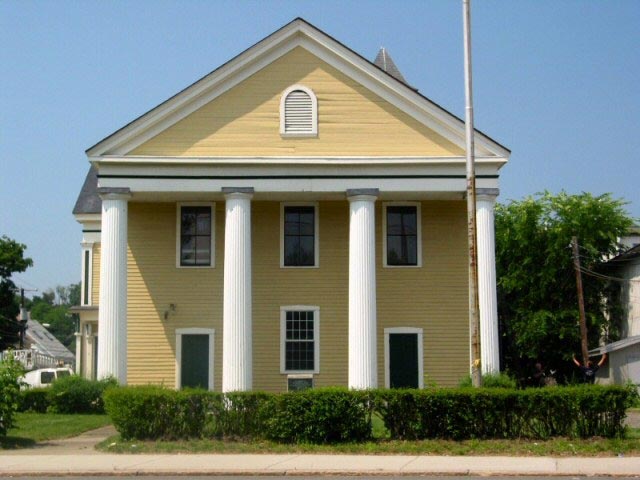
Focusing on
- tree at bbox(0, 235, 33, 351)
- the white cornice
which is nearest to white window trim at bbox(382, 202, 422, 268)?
the white cornice

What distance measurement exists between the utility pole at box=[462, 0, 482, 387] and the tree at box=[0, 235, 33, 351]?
166 feet

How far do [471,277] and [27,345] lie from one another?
91.2 metres

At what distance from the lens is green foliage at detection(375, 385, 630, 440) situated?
19.3 m

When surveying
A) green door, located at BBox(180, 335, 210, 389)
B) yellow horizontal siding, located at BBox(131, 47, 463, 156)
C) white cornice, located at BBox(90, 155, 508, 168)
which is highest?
yellow horizontal siding, located at BBox(131, 47, 463, 156)

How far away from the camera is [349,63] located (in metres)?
30.0

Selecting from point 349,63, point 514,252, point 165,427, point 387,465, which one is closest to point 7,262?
point 514,252

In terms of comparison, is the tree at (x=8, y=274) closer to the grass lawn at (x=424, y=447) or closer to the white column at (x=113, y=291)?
the white column at (x=113, y=291)

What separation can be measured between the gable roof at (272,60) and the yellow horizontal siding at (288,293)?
314 centimetres

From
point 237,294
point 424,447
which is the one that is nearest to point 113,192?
point 237,294

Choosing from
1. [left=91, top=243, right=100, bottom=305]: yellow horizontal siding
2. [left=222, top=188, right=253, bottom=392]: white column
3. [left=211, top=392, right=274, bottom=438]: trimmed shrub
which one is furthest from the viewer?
[left=91, top=243, right=100, bottom=305]: yellow horizontal siding

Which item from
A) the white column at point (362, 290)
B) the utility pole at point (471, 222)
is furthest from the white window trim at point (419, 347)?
the utility pole at point (471, 222)

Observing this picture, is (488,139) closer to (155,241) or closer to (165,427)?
(155,241)

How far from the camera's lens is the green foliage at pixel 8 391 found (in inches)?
800

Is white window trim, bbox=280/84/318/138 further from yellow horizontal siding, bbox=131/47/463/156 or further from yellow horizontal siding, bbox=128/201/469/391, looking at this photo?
yellow horizontal siding, bbox=128/201/469/391
